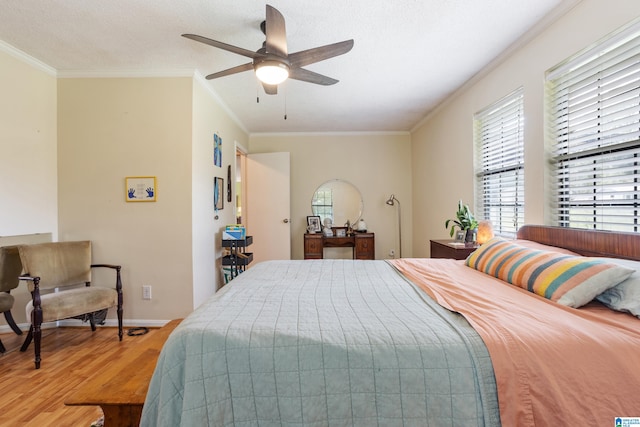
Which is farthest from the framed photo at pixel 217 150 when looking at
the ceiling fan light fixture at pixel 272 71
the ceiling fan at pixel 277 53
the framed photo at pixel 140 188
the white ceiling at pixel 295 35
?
the ceiling fan light fixture at pixel 272 71

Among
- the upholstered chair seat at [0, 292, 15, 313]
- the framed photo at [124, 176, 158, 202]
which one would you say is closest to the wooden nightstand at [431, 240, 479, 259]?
the framed photo at [124, 176, 158, 202]

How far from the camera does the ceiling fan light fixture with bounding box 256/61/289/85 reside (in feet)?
5.89

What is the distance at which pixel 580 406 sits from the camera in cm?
79

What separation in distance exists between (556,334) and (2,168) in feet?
12.3

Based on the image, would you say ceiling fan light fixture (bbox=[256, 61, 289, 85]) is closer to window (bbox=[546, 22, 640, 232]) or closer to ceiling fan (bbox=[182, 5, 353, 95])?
ceiling fan (bbox=[182, 5, 353, 95])

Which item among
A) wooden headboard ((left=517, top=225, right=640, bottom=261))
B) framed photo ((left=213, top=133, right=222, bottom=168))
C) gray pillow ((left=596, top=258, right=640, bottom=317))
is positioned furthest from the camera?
framed photo ((left=213, top=133, right=222, bottom=168))

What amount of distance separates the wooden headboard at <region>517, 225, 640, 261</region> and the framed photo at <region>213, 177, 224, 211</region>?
3104mm

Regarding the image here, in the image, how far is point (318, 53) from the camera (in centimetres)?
179

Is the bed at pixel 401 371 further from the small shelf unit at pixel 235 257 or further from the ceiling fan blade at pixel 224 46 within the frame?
the small shelf unit at pixel 235 257

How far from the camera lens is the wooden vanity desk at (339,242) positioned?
458cm

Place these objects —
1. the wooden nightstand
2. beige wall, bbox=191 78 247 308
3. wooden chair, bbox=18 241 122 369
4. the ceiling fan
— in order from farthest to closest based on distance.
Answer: beige wall, bbox=191 78 247 308
the wooden nightstand
wooden chair, bbox=18 241 122 369
the ceiling fan

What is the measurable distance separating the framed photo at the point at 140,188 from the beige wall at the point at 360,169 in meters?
2.34

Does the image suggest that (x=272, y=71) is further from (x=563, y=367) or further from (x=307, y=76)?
(x=563, y=367)

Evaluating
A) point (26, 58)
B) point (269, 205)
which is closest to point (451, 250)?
point (269, 205)
